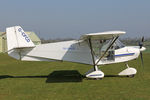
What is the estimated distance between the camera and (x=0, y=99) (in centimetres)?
712

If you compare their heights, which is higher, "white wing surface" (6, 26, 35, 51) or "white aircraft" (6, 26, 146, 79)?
"white wing surface" (6, 26, 35, 51)

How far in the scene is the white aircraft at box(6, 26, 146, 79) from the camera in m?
11.4

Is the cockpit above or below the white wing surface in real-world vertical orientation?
below

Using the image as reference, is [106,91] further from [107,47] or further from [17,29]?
[17,29]

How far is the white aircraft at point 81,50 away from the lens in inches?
447

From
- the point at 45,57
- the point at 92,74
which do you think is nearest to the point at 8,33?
the point at 45,57

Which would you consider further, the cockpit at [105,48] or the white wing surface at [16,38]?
the white wing surface at [16,38]

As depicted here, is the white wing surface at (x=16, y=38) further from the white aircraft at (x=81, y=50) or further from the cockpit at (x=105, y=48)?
the cockpit at (x=105, y=48)

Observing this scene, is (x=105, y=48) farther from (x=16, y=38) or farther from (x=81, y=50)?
→ (x=16, y=38)

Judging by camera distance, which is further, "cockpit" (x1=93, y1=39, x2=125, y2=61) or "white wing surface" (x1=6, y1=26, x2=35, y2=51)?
"white wing surface" (x1=6, y1=26, x2=35, y2=51)

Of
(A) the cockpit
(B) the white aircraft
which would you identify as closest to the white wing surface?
(B) the white aircraft

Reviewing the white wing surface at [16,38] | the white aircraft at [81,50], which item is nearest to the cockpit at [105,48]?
the white aircraft at [81,50]

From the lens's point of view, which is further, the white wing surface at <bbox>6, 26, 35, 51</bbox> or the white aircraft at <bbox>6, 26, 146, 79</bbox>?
the white wing surface at <bbox>6, 26, 35, 51</bbox>

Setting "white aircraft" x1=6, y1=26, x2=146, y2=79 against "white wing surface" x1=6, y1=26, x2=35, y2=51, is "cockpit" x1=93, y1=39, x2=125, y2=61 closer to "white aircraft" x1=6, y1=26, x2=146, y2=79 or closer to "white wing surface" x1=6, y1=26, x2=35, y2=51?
"white aircraft" x1=6, y1=26, x2=146, y2=79
